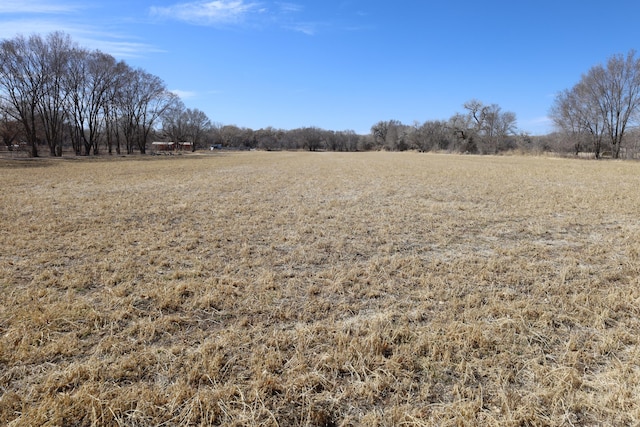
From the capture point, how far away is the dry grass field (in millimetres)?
2074

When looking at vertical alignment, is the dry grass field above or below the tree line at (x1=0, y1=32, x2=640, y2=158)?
below

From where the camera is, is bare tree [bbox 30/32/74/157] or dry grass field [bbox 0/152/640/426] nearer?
dry grass field [bbox 0/152/640/426]

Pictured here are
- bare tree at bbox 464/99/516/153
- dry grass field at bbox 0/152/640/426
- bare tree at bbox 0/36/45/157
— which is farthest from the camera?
bare tree at bbox 464/99/516/153

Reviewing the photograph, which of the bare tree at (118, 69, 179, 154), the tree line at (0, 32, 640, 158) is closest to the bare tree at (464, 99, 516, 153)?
the tree line at (0, 32, 640, 158)

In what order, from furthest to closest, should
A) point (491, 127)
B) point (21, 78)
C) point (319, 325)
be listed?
point (491, 127) < point (21, 78) < point (319, 325)

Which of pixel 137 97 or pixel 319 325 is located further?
pixel 137 97

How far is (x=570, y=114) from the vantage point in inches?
1658

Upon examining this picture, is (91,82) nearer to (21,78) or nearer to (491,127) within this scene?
(21,78)

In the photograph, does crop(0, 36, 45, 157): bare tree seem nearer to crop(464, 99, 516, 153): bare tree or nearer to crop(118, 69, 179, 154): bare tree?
crop(118, 69, 179, 154): bare tree

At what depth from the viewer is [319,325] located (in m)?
3.01

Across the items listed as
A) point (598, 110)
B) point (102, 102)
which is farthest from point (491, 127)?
point (102, 102)

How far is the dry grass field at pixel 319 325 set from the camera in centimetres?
207

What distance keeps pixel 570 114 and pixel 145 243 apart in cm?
5317

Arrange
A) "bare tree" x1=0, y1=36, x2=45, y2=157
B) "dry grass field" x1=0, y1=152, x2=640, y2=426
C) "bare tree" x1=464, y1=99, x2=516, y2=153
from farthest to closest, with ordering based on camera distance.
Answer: "bare tree" x1=464, y1=99, x2=516, y2=153 < "bare tree" x1=0, y1=36, x2=45, y2=157 < "dry grass field" x1=0, y1=152, x2=640, y2=426
